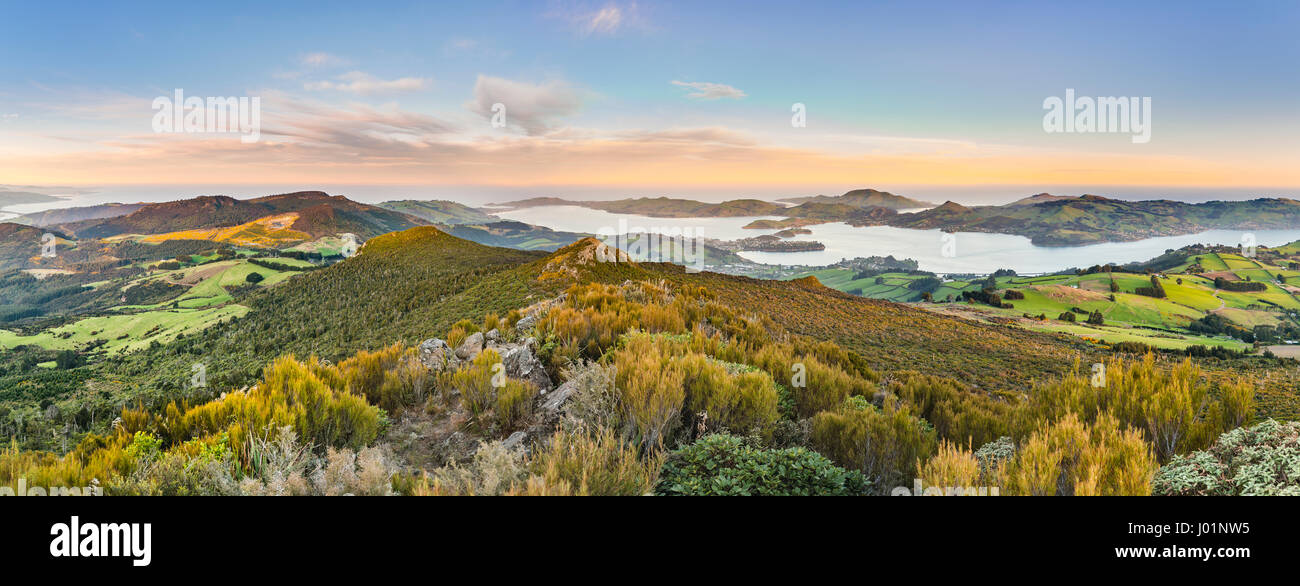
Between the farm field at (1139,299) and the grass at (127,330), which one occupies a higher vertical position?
the farm field at (1139,299)

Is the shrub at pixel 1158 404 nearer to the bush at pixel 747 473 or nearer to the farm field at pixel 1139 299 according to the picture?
the bush at pixel 747 473

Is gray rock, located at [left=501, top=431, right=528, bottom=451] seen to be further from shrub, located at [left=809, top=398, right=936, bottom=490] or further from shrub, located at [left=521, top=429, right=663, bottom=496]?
shrub, located at [left=809, top=398, right=936, bottom=490]

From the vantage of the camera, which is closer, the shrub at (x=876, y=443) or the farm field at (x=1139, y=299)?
the shrub at (x=876, y=443)

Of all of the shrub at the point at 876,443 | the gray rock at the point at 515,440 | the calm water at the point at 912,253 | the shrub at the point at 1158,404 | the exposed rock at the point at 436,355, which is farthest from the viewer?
the calm water at the point at 912,253

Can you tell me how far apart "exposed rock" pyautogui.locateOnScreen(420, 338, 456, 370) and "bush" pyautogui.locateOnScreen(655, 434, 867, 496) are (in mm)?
5439

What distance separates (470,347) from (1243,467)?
9977 millimetres

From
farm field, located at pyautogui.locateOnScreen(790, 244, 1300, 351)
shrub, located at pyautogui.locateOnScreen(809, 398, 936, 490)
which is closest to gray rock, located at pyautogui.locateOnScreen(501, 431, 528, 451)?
shrub, located at pyautogui.locateOnScreen(809, 398, 936, 490)

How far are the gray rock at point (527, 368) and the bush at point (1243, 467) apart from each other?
622 centimetres

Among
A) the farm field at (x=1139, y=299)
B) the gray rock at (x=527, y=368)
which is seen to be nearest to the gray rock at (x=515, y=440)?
the gray rock at (x=527, y=368)

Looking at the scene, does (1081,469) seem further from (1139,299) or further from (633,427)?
(1139,299)

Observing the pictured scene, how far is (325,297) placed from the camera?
75688 mm

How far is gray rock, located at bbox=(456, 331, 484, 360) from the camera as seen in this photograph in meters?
9.30

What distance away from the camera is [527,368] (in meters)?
7.30

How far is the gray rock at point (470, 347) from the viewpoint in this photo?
9.30 metres
